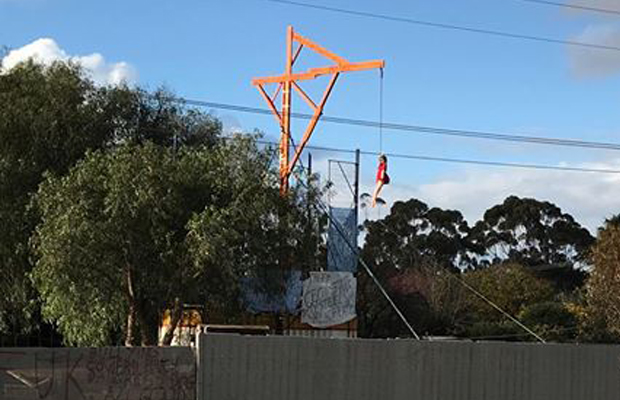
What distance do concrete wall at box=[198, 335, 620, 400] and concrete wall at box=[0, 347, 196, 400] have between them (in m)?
0.41

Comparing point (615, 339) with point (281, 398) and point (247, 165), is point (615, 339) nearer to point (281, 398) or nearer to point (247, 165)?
point (247, 165)

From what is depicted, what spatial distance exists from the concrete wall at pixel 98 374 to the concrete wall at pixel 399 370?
0.41m

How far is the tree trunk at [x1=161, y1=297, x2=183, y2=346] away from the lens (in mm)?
21797

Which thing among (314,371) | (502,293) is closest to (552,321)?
(502,293)

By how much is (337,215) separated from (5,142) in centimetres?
931

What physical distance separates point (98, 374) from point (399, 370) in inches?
222

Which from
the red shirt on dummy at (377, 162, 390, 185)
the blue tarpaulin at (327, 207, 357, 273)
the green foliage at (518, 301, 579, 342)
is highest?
the red shirt on dummy at (377, 162, 390, 185)

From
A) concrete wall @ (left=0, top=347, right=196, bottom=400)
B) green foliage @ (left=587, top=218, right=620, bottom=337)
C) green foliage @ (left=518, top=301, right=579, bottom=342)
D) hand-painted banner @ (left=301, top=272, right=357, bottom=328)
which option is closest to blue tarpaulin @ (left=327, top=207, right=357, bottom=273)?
hand-painted banner @ (left=301, top=272, right=357, bottom=328)

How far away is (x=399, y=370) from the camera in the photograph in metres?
17.8

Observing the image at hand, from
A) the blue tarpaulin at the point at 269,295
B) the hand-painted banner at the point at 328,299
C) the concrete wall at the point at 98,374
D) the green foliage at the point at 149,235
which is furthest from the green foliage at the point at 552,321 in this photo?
the concrete wall at the point at 98,374

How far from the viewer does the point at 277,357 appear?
55.0ft

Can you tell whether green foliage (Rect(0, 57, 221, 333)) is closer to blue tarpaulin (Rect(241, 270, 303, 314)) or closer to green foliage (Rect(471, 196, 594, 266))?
blue tarpaulin (Rect(241, 270, 303, 314))

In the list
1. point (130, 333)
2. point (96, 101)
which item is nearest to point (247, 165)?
point (130, 333)

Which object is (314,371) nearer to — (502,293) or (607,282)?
(607,282)
